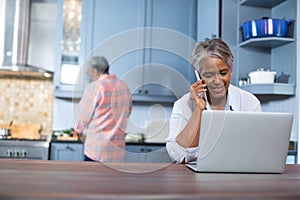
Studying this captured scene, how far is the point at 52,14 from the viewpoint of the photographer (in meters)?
3.50

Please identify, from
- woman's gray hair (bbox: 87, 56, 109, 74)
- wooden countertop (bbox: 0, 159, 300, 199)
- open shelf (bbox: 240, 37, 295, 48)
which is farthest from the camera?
open shelf (bbox: 240, 37, 295, 48)

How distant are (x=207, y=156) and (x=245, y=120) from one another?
0.16 metres

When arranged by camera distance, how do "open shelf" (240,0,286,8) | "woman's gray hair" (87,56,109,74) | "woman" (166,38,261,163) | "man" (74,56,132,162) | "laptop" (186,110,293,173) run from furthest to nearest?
"open shelf" (240,0,286,8), "woman's gray hair" (87,56,109,74), "man" (74,56,132,162), "woman" (166,38,261,163), "laptop" (186,110,293,173)

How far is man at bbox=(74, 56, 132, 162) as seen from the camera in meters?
2.20

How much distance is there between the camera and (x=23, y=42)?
10.8 ft

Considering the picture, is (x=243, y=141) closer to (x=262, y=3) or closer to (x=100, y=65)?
(x=100, y=65)

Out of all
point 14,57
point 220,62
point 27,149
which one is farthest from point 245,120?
point 14,57

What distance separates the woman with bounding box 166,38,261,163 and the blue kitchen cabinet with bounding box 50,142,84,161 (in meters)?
1.58

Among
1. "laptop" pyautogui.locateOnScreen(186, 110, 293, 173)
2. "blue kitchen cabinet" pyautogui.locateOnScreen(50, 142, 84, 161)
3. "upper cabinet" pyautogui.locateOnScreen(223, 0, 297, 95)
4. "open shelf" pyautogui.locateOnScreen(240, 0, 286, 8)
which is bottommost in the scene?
"blue kitchen cabinet" pyautogui.locateOnScreen(50, 142, 84, 161)

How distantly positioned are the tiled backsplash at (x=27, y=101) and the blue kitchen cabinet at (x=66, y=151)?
0.58 m

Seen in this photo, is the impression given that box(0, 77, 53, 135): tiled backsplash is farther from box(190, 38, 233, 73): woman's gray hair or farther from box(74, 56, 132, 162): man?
box(190, 38, 233, 73): woman's gray hair

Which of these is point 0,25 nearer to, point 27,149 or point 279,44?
point 27,149

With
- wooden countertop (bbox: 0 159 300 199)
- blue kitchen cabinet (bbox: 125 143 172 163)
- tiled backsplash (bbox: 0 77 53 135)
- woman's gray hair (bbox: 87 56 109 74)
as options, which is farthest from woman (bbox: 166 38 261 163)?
tiled backsplash (bbox: 0 77 53 135)

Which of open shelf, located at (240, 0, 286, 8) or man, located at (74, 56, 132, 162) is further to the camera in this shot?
open shelf, located at (240, 0, 286, 8)
